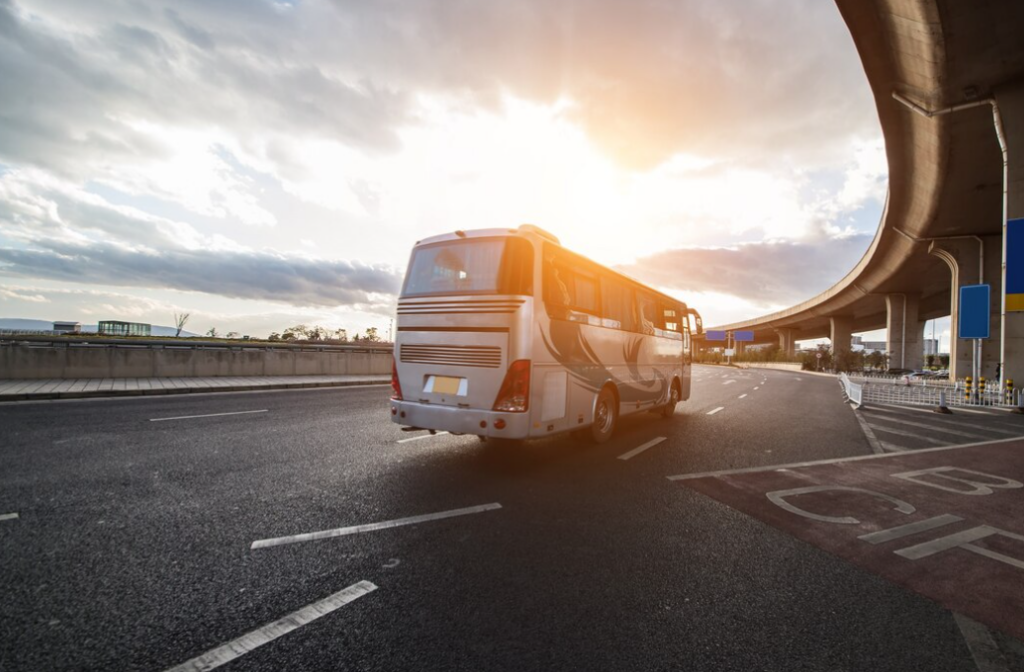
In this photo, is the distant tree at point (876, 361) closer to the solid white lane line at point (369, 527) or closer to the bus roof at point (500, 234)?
the bus roof at point (500, 234)

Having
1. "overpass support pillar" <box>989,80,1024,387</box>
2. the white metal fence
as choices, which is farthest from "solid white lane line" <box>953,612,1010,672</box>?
"overpass support pillar" <box>989,80,1024,387</box>

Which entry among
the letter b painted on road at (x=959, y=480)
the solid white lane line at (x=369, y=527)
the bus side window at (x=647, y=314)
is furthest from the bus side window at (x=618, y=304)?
the letter b painted on road at (x=959, y=480)

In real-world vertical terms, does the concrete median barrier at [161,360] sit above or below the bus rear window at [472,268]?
below

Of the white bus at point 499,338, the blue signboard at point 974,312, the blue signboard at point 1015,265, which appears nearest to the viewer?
the white bus at point 499,338

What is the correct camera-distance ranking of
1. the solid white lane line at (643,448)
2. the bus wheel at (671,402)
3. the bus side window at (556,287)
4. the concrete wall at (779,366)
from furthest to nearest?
the concrete wall at (779,366)
the bus wheel at (671,402)
the solid white lane line at (643,448)
the bus side window at (556,287)

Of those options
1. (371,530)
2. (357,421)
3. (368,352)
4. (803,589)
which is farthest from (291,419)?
(368,352)

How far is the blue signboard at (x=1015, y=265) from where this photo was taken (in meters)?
14.3

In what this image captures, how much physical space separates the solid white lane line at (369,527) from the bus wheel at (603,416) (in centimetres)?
353

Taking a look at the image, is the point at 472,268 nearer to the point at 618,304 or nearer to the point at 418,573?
the point at 618,304

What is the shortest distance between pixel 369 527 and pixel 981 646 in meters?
4.13

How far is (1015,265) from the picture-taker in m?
14.7

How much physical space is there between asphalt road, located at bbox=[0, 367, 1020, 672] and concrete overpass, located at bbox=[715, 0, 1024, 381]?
16838mm

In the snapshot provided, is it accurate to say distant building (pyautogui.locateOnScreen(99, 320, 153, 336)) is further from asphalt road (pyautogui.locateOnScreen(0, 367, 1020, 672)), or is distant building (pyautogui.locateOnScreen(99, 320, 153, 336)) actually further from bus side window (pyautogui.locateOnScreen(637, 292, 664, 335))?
bus side window (pyautogui.locateOnScreen(637, 292, 664, 335))

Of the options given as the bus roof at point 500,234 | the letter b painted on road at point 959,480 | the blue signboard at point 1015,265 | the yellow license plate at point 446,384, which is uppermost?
the blue signboard at point 1015,265
